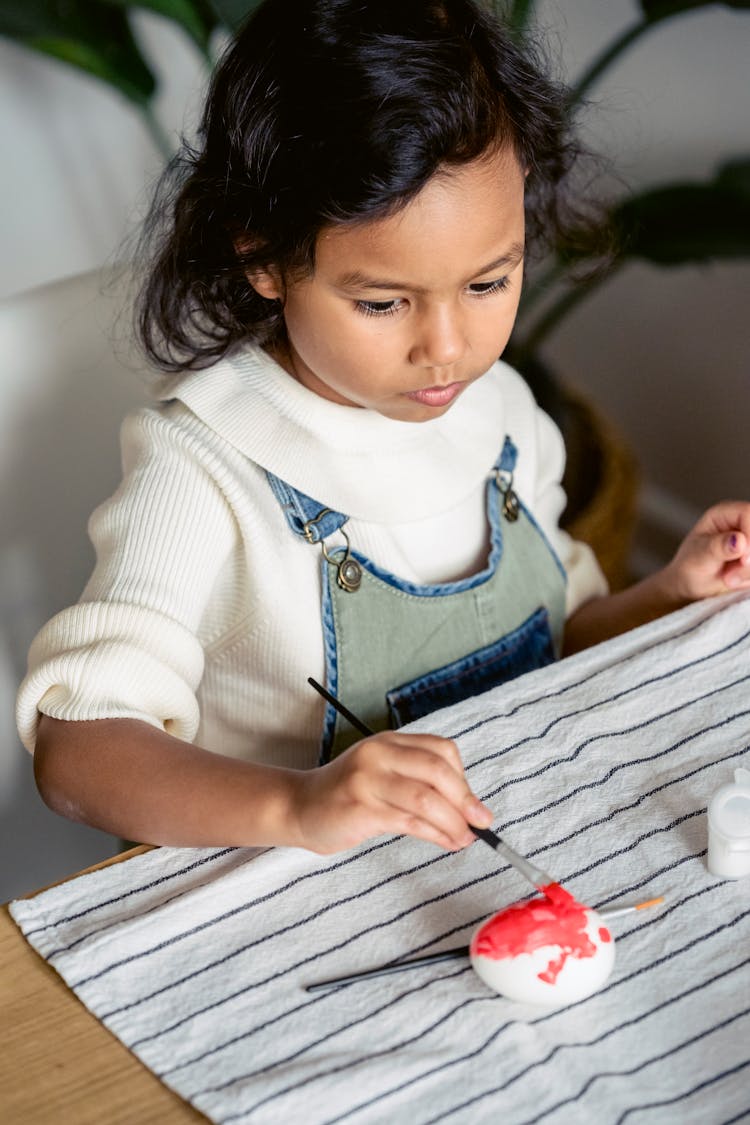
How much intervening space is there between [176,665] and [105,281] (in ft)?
1.21

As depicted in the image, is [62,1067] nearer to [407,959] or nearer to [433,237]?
[407,959]

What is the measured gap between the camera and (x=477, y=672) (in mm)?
985

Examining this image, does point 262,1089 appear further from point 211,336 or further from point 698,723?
point 211,336

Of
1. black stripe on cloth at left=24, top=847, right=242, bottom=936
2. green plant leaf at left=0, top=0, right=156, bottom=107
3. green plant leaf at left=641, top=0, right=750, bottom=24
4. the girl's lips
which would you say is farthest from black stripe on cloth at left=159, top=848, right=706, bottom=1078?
green plant leaf at left=0, top=0, right=156, bottom=107

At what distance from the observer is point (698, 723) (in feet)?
2.50

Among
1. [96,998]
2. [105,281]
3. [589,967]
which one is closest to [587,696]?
[589,967]

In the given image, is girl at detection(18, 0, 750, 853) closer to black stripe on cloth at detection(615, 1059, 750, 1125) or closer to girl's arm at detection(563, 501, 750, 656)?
girl's arm at detection(563, 501, 750, 656)

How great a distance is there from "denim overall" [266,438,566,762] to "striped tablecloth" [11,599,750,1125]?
0.16 metres

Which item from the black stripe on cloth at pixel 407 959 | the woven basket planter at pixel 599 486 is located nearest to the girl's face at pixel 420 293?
the black stripe on cloth at pixel 407 959

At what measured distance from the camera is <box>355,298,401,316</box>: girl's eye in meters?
0.81

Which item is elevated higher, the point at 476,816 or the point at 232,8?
the point at 232,8

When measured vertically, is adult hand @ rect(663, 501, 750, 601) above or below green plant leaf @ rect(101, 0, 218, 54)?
below

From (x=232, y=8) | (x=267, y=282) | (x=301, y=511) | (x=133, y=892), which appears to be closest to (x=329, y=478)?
(x=301, y=511)

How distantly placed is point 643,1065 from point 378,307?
0.46m
